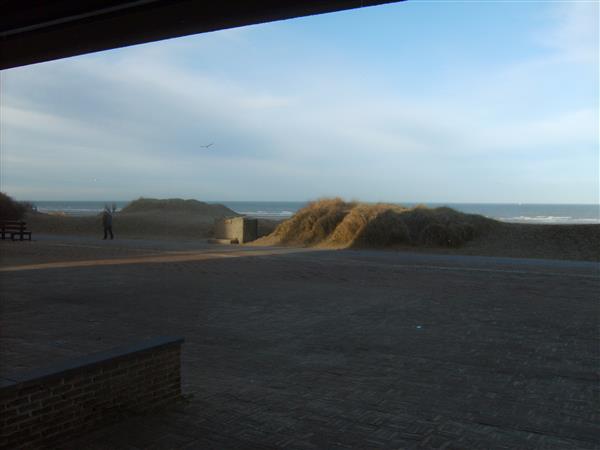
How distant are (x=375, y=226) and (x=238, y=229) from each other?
21.6ft

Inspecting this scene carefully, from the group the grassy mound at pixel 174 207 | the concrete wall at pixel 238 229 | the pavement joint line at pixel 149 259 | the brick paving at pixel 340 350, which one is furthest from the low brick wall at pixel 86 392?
the grassy mound at pixel 174 207

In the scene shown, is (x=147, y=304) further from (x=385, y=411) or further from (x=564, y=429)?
(x=564, y=429)

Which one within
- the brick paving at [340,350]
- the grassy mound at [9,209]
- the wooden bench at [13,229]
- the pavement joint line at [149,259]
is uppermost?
the grassy mound at [9,209]

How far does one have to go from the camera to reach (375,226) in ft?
73.9

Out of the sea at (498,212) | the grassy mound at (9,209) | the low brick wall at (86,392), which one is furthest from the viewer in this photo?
the sea at (498,212)

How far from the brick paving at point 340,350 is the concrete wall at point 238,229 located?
1165cm

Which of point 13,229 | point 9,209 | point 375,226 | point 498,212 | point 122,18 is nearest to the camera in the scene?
point 122,18

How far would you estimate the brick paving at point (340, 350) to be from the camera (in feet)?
14.2

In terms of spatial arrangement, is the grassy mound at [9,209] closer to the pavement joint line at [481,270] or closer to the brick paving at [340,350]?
the brick paving at [340,350]

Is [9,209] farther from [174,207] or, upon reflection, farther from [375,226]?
[375,226]

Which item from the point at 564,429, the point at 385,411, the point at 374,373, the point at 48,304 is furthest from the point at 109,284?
the point at 564,429

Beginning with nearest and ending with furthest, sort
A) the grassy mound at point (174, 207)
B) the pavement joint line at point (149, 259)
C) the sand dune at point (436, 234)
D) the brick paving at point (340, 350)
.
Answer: the brick paving at point (340, 350) → the pavement joint line at point (149, 259) → the sand dune at point (436, 234) → the grassy mound at point (174, 207)

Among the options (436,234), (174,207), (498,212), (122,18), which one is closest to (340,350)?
(122,18)

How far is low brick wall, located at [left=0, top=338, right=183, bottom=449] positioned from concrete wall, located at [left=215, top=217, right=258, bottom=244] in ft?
68.0
